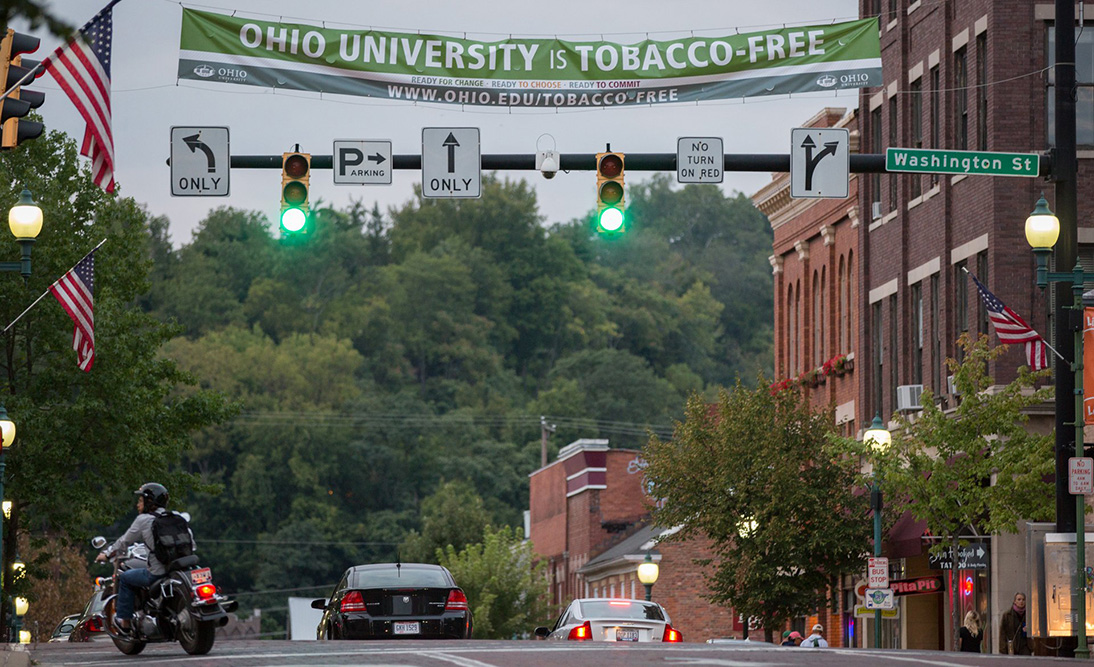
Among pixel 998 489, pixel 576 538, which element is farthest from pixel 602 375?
pixel 998 489

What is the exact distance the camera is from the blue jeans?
1778 centimetres

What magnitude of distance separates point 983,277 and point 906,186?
482 cm

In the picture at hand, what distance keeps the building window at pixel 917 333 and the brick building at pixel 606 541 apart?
16.1 metres

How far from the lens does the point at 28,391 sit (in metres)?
40.7

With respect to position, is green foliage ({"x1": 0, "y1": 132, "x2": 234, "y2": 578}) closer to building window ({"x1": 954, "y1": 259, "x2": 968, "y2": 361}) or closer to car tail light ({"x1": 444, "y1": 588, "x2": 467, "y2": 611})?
building window ({"x1": 954, "y1": 259, "x2": 968, "y2": 361})

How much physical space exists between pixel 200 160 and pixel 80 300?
7.97 meters

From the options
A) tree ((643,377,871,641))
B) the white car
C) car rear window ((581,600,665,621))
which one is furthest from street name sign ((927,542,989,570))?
the white car

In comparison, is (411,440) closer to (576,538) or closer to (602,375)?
(602,375)

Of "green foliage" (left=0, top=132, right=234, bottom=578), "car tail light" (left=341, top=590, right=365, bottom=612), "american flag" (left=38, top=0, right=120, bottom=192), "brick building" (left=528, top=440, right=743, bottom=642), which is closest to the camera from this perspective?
"american flag" (left=38, top=0, right=120, bottom=192)

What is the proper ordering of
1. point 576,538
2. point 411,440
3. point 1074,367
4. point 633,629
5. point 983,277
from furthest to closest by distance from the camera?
point 411,440 < point 576,538 < point 983,277 < point 633,629 < point 1074,367

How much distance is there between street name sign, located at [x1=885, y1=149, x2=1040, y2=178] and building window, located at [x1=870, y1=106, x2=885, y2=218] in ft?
62.6

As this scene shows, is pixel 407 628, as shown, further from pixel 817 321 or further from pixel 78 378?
pixel 817 321

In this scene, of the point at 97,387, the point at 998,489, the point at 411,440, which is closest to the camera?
the point at 998,489

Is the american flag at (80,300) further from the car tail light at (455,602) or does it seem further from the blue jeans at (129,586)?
the blue jeans at (129,586)
